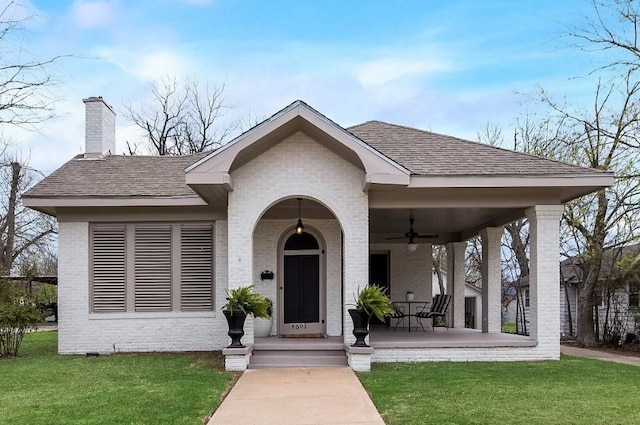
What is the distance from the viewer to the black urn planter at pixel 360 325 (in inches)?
395

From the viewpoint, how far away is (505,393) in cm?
776

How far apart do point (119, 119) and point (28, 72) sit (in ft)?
82.5

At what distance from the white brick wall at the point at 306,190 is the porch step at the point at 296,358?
0.56m

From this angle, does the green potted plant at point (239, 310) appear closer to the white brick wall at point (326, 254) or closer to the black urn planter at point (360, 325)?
the black urn planter at point (360, 325)

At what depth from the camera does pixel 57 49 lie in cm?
808

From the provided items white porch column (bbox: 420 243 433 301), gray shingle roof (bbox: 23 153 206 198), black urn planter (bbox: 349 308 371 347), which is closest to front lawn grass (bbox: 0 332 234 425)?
black urn planter (bbox: 349 308 371 347)

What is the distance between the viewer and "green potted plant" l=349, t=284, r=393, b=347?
9.94 m

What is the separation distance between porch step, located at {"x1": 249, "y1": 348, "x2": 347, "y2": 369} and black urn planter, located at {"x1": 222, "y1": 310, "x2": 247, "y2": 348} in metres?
0.62

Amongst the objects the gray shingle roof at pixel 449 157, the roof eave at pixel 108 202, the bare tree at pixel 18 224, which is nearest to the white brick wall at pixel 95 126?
the roof eave at pixel 108 202

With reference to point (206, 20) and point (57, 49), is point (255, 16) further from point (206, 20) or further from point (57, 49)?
point (57, 49)

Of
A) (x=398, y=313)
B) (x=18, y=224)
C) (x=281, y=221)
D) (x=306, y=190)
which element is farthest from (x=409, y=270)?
(x=18, y=224)

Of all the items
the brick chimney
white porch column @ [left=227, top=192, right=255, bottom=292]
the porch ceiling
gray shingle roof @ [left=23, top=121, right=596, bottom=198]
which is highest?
the brick chimney

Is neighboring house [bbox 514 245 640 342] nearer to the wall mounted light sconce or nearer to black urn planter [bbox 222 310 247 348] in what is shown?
the wall mounted light sconce

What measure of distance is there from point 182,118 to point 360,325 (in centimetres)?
2518
